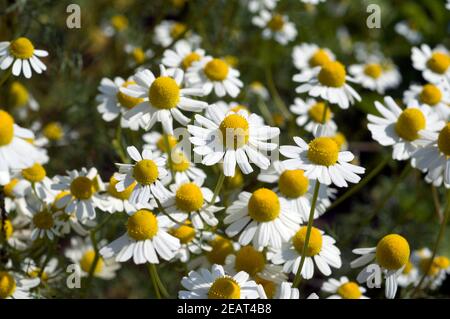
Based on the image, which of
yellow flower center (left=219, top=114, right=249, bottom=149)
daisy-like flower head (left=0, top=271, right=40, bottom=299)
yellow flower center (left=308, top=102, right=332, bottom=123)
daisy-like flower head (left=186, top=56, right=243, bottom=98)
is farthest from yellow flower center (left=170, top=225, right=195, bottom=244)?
yellow flower center (left=308, top=102, right=332, bottom=123)

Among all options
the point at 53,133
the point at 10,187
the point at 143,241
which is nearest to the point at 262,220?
the point at 143,241

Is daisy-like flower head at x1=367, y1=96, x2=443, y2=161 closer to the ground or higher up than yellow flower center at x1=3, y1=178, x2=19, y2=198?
higher up

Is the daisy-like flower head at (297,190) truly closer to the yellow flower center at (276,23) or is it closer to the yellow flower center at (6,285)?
the yellow flower center at (6,285)

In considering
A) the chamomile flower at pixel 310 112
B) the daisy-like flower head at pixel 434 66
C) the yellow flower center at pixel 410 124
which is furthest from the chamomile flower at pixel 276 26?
the yellow flower center at pixel 410 124

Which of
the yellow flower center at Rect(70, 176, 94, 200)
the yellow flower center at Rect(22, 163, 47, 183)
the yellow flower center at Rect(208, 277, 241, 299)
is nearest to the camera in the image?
the yellow flower center at Rect(208, 277, 241, 299)

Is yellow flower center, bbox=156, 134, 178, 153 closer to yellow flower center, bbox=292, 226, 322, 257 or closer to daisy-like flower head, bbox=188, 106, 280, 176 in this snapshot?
daisy-like flower head, bbox=188, 106, 280, 176

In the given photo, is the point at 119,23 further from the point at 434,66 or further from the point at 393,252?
the point at 393,252
